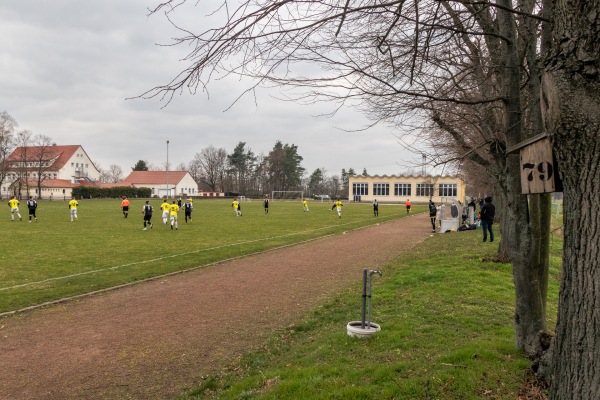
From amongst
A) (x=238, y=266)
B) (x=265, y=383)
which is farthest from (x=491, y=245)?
(x=265, y=383)

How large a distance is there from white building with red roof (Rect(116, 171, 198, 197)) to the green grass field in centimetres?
10400

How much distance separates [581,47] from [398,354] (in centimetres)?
382

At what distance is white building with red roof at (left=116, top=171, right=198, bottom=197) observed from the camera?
109 m

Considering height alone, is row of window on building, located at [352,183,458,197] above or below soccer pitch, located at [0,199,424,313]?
above

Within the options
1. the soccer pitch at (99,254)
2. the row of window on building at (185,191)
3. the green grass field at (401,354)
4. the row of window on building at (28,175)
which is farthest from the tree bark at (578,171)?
the row of window on building at (185,191)

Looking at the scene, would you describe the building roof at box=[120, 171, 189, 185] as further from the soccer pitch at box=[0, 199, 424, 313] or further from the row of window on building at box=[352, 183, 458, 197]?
the soccer pitch at box=[0, 199, 424, 313]

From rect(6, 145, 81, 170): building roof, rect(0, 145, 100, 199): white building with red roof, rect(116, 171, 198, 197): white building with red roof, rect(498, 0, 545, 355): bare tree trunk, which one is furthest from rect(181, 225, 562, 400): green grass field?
rect(116, 171, 198, 197): white building with red roof

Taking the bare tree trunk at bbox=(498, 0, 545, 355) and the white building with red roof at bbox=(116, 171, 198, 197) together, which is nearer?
the bare tree trunk at bbox=(498, 0, 545, 355)

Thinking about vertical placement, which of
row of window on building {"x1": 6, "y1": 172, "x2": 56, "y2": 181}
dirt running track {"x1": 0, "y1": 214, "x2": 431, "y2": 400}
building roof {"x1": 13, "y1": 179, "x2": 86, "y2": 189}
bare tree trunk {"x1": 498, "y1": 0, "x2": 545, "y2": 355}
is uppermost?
row of window on building {"x1": 6, "y1": 172, "x2": 56, "y2": 181}

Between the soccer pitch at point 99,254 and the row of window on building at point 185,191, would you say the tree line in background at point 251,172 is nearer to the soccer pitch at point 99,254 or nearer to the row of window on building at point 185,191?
the row of window on building at point 185,191

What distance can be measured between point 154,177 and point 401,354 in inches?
4554

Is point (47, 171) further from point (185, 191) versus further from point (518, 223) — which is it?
point (518, 223)

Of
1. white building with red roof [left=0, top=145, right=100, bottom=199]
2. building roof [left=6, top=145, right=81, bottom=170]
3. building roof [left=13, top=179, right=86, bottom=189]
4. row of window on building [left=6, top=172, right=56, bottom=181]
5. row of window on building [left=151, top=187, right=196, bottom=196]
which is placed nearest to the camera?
white building with red roof [left=0, top=145, right=100, bottom=199]

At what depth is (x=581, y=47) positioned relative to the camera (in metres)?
2.54
